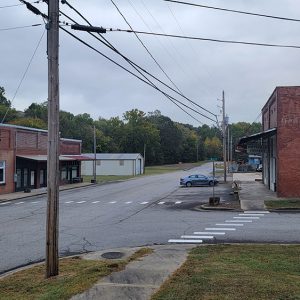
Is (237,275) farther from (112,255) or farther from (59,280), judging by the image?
(112,255)

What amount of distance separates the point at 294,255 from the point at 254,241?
343 cm

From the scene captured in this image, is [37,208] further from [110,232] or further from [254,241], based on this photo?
[254,241]

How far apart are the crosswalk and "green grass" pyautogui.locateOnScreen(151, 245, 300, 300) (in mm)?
2367

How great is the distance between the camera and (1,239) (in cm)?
1650

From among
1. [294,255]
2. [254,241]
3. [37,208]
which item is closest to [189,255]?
[294,255]

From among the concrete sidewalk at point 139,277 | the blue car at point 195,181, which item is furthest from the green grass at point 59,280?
the blue car at point 195,181

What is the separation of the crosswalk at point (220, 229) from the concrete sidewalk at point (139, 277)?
219 centimetres

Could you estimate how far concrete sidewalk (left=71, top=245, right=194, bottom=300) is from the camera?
27.2ft

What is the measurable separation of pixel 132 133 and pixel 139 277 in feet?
404

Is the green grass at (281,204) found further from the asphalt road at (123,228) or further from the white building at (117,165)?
the white building at (117,165)

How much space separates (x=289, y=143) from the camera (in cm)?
3119

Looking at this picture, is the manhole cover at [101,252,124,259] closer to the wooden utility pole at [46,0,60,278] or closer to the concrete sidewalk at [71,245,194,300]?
the concrete sidewalk at [71,245,194,300]

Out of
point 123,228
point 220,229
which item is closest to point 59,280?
point 123,228

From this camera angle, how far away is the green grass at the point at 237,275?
8.11 meters
